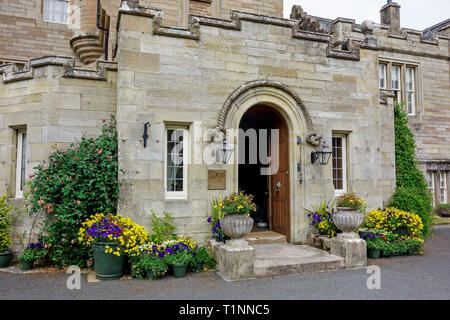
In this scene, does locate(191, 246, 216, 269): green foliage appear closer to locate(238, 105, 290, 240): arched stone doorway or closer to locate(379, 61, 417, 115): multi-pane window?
locate(238, 105, 290, 240): arched stone doorway

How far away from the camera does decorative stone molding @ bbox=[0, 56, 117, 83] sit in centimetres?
753

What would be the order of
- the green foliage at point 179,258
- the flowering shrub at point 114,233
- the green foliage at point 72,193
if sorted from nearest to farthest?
the flowering shrub at point 114,233
the green foliage at point 179,258
the green foliage at point 72,193

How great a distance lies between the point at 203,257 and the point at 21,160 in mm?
4886

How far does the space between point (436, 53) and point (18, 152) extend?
55.6 feet

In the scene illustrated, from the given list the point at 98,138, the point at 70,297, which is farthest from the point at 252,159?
the point at 70,297

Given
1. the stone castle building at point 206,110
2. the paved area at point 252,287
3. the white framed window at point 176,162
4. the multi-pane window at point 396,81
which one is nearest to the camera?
the paved area at point 252,287

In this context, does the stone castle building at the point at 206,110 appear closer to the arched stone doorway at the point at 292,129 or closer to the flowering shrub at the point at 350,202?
the arched stone doorway at the point at 292,129

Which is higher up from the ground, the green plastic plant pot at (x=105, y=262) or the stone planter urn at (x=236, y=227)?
the stone planter urn at (x=236, y=227)

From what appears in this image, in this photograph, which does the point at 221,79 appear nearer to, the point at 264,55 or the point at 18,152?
the point at 264,55

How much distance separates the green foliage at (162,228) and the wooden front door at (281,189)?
2906mm

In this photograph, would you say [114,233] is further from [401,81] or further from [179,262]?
[401,81]

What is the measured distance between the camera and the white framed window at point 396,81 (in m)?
15.1

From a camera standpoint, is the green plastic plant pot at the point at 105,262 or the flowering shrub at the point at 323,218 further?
the flowering shrub at the point at 323,218

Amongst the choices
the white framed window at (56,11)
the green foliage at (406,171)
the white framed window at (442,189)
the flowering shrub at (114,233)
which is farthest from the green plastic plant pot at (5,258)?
the white framed window at (442,189)
